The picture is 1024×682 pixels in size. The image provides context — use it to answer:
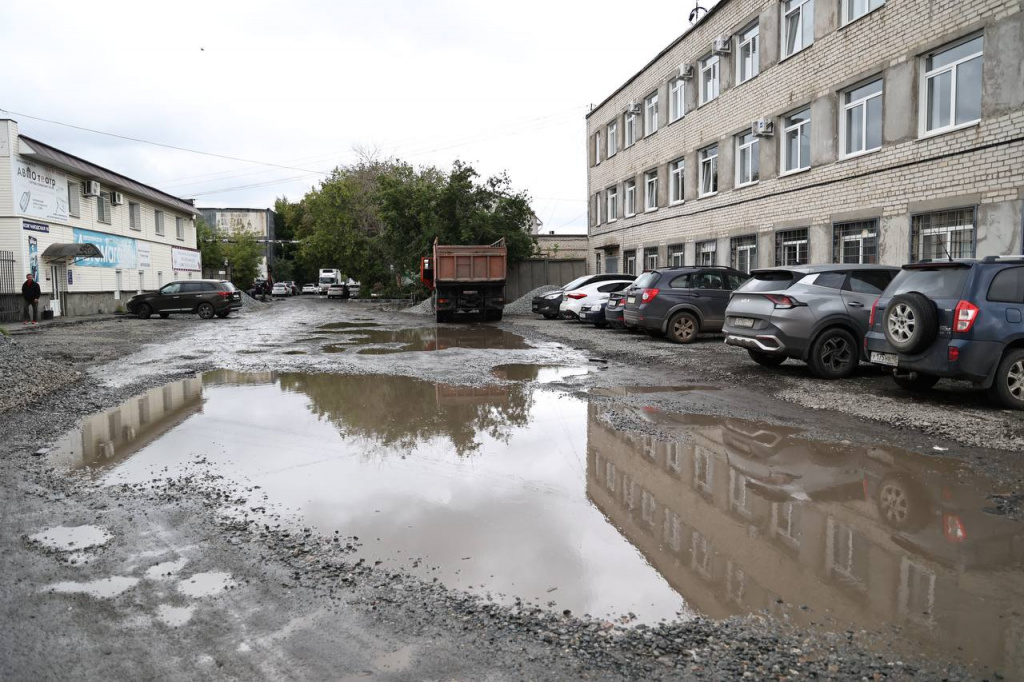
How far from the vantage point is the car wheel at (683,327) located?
1691cm

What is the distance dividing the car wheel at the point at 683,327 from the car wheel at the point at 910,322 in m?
8.22

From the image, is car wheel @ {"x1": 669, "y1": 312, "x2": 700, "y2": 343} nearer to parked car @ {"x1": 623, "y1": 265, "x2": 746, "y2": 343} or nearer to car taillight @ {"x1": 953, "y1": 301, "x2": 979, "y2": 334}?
parked car @ {"x1": 623, "y1": 265, "x2": 746, "y2": 343}

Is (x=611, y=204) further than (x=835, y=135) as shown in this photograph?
Yes

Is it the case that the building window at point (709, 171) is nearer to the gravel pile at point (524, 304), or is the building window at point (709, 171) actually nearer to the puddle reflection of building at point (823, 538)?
the gravel pile at point (524, 304)

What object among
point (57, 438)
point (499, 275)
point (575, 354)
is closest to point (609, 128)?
point (499, 275)

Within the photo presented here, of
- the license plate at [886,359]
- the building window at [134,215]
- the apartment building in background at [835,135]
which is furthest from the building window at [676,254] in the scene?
the building window at [134,215]

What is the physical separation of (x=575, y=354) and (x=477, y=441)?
7.85m

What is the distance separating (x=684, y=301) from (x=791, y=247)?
5.34 m

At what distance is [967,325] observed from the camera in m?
8.08

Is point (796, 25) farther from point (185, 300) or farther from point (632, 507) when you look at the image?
point (185, 300)

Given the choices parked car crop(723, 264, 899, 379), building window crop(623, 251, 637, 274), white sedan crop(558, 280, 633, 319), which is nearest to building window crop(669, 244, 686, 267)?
building window crop(623, 251, 637, 274)

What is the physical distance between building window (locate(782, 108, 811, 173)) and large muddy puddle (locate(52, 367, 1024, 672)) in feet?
46.8

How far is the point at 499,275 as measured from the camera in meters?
25.8

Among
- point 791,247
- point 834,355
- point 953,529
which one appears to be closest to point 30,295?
point 791,247
